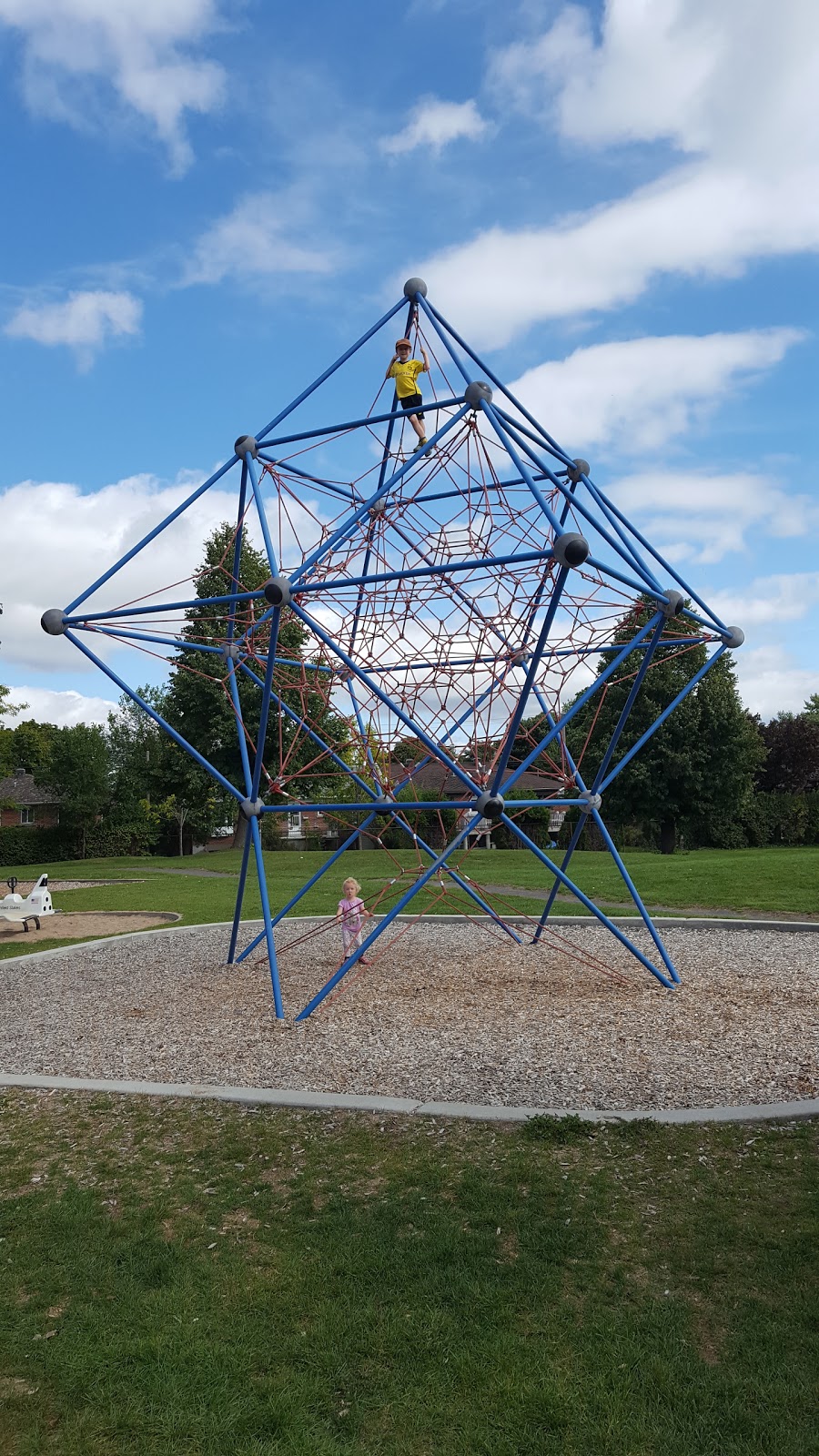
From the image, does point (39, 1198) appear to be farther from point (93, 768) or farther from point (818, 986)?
point (93, 768)

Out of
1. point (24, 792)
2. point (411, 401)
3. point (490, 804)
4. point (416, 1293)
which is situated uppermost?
point (411, 401)

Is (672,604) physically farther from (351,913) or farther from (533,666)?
(351,913)

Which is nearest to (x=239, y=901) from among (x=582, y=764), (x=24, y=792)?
(x=582, y=764)

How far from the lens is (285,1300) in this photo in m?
3.76

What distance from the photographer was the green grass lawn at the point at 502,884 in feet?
56.7

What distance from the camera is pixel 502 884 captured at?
2159cm

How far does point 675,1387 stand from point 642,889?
1647 centimetres

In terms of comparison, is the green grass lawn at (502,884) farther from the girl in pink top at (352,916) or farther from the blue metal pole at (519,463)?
the blue metal pole at (519,463)

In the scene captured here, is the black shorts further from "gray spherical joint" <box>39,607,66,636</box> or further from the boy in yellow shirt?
"gray spherical joint" <box>39,607,66,636</box>

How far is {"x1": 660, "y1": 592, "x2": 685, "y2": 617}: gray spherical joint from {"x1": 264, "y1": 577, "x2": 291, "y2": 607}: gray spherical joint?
3.52 metres

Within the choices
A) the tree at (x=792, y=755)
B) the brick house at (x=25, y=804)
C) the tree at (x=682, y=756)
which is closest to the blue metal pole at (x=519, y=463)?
the tree at (x=682, y=756)

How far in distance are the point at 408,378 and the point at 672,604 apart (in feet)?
10.5

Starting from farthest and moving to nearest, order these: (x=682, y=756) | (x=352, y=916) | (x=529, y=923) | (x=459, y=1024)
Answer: (x=682, y=756) < (x=529, y=923) < (x=352, y=916) < (x=459, y=1024)

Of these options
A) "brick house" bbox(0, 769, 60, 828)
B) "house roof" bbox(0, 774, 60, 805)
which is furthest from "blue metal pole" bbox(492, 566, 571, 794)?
"house roof" bbox(0, 774, 60, 805)
